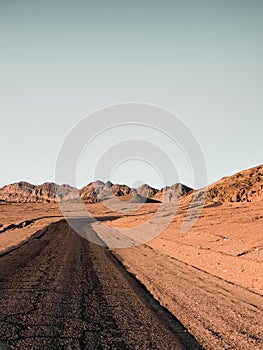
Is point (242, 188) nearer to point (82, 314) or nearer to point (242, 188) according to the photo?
point (242, 188)

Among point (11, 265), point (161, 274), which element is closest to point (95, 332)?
point (161, 274)

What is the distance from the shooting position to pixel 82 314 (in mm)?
8219

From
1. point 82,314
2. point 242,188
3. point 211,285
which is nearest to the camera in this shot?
point 82,314

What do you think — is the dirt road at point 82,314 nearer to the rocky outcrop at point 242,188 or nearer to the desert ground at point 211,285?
the desert ground at point 211,285

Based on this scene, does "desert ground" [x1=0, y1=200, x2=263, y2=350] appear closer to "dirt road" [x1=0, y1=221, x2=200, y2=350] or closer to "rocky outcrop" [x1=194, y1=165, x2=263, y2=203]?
"dirt road" [x1=0, y1=221, x2=200, y2=350]

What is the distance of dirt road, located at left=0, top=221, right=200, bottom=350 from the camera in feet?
21.5

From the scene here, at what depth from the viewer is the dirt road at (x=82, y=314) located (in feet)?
21.5

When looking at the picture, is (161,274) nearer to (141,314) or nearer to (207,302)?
(207,302)

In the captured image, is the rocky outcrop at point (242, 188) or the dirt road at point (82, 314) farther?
the rocky outcrop at point (242, 188)

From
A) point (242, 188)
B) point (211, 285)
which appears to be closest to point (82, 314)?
point (211, 285)

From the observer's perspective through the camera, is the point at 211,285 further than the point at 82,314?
Yes

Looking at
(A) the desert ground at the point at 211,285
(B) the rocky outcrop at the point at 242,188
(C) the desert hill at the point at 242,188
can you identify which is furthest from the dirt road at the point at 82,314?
(C) the desert hill at the point at 242,188

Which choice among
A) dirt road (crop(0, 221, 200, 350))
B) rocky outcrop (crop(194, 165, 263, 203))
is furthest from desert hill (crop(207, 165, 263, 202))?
dirt road (crop(0, 221, 200, 350))

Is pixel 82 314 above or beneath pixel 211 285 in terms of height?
above
